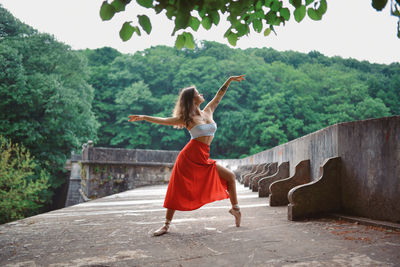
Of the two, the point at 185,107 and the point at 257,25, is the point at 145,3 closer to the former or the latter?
the point at 257,25

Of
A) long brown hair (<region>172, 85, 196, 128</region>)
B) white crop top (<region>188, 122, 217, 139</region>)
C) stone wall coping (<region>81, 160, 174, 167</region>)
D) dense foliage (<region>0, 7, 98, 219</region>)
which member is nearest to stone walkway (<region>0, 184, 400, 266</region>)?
white crop top (<region>188, 122, 217, 139</region>)

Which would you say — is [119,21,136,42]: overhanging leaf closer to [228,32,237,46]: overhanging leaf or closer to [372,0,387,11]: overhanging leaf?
[228,32,237,46]: overhanging leaf

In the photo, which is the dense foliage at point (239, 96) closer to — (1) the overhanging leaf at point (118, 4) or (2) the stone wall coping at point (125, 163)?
(2) the stone wall coping at point (125, 163)

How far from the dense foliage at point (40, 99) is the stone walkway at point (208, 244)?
16677 mm

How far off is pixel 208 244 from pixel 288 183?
206 centimetres

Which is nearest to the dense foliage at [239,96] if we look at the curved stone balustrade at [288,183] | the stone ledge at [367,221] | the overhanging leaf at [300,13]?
the curved stone balustrade at [288,183]

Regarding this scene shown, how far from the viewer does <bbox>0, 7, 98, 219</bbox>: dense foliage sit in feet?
57.2

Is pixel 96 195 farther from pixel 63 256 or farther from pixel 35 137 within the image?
pixel 63 256

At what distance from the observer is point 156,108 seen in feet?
114

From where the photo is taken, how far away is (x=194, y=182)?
2.72 m

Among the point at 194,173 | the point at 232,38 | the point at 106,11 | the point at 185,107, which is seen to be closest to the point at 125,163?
the point at 185,107

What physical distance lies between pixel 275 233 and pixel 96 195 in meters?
14.2

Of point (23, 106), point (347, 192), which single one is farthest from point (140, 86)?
point (347, 192)

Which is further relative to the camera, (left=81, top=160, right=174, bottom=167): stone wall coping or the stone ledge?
(left=81, top=160, right=174, bottom=167): stone wall coping
